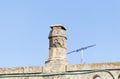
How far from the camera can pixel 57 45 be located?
11.0 m

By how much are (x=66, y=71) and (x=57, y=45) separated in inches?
27.4

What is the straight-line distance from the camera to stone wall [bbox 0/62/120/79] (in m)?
10.6

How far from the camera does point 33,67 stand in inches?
439

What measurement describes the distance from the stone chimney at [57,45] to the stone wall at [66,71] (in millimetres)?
182

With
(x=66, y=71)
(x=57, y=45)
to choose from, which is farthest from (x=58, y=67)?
(x=57, y=45)

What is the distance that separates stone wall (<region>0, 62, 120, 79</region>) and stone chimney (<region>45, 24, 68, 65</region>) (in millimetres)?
182

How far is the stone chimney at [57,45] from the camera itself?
1091cm

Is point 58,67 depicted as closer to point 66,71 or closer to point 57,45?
point 66,71

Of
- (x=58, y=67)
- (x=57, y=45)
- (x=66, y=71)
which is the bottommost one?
(x=66, y=71)

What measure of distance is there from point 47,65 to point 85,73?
1001 mm

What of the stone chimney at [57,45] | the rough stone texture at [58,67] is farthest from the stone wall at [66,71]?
the stone chimney at [57,45]

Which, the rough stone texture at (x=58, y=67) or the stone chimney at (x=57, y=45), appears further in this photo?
the stone chimney at (x=57, y=45)

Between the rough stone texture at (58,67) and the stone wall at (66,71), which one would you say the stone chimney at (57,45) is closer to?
the rough stone texture at (58,67)

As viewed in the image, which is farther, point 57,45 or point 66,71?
point 57,45
